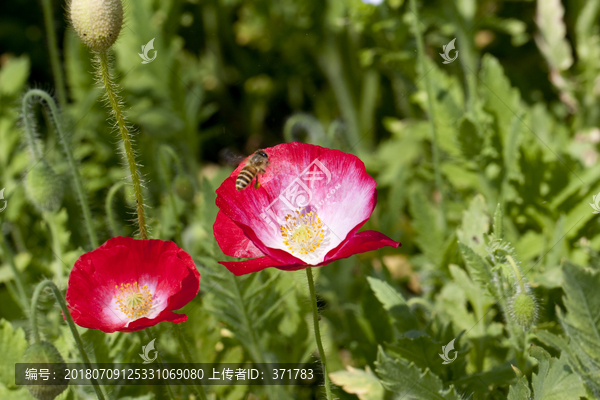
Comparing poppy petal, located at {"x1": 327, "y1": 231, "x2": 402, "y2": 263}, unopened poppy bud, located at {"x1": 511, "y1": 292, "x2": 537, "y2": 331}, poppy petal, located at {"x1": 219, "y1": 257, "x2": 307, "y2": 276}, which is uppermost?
poppy petal, located at {"x1": 327, "y1": 231, "x2": 402, "y2": 263}

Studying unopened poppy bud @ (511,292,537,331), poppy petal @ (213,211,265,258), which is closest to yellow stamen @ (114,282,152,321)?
poppy petal @ (213,211,265,258)

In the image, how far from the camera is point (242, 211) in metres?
1.50

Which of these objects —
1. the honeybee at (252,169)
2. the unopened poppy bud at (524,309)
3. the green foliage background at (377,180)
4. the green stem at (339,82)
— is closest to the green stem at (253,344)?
the green foliage background at (377,180)

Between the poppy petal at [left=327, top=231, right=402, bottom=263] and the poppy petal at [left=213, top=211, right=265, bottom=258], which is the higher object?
the poppy petal at [left=327, top=231, right=402, bottom=263]

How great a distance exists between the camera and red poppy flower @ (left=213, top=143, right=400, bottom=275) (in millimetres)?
1492

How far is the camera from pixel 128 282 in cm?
161

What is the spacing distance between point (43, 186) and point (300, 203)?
2.88 ft

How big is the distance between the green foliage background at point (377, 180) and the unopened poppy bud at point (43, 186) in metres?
0.16

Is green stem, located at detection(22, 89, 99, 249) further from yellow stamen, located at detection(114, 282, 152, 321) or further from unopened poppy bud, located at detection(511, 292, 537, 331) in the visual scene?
unopened poppy bud, located at detection(511, 292, 537, 331)

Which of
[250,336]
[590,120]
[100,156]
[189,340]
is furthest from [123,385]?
[590,120]

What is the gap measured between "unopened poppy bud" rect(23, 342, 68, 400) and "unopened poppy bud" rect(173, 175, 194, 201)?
1007mm

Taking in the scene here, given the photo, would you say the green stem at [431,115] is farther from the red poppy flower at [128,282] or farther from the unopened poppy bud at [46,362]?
the unopened poppy bud at [46,362]

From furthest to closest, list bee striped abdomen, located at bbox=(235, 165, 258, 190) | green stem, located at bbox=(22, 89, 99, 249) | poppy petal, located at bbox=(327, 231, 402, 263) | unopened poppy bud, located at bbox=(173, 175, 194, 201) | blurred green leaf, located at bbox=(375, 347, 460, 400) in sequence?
1. unopened poppy bud, located at bbox=(173, 175, 194, 201)
2. green stem, located at bbox=(22, 89, 99, 249)
3. blurred green leaf, located at bbox=(375, 347, 460, 400)
4. bee striped abdomen, located at bbox=(235, 165, 258, 190)
5. poppy petal, located at bbox=(327, 231, 402, 263)

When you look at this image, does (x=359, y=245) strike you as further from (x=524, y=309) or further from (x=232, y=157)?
(x=232, y=157)
